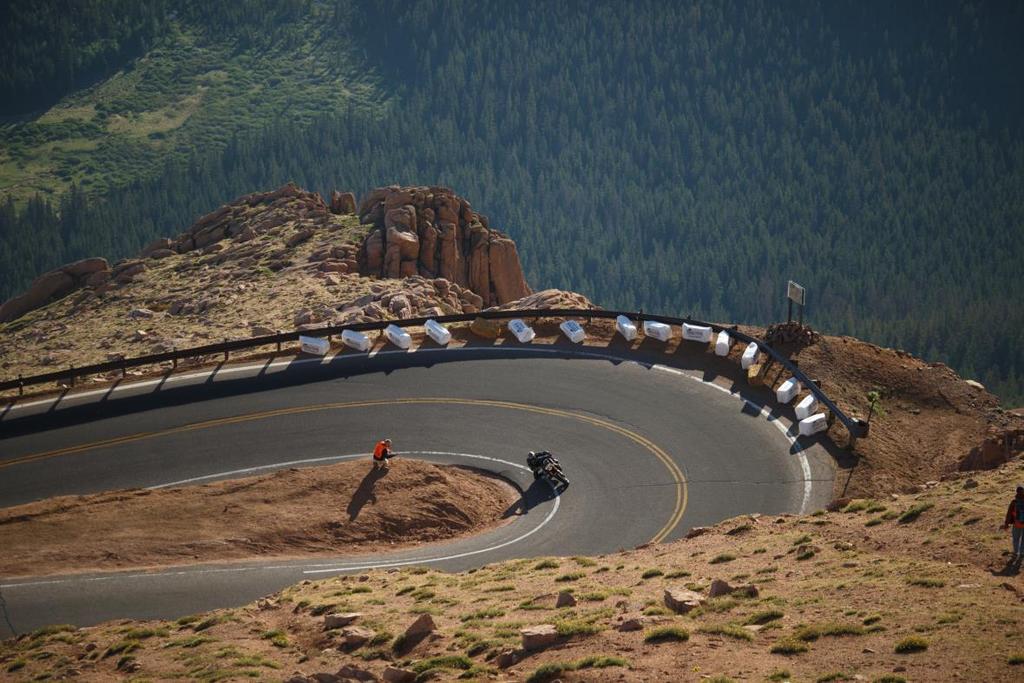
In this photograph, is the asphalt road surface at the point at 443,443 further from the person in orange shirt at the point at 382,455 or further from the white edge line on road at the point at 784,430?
the person in orange shirt at the point at 382,455

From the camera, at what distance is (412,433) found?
56.0 m

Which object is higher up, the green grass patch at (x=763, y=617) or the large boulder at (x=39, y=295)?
the green grass patch at (x=763, y=617)

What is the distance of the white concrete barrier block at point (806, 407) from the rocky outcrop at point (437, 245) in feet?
110

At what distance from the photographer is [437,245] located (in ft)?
284

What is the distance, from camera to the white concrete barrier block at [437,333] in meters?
64.8

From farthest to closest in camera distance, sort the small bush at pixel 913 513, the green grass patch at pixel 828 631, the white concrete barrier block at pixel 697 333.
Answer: the white concrete barrier block at pixel 697 333 < the small bush at pixel 913 513 < the green grass patch at pixel 828 631

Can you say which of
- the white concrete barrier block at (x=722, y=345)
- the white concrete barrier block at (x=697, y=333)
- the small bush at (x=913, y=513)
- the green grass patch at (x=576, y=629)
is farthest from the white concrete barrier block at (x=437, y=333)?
the green grass patch at (x=576, y=629)

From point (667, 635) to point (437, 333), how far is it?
1388 inches

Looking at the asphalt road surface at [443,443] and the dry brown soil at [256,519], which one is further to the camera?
the dry brown soil at [256,519]

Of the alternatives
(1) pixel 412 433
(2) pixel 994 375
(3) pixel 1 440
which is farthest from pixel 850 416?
(2) pixel 994 375

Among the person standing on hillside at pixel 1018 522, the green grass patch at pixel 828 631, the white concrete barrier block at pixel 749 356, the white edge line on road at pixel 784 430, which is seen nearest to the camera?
the green grass patch at pixel 828 631

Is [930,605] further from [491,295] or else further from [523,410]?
[491,295]

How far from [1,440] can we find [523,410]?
2405 centimetres

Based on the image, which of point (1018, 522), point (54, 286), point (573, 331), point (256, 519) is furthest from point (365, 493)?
point (54, 286)
